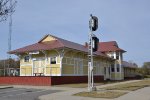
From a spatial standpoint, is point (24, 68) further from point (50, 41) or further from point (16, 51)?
point (50, 41)

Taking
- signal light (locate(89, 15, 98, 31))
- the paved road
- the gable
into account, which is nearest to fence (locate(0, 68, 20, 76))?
the gable

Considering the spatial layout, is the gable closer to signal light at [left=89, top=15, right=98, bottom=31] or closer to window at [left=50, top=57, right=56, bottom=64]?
window at [left=50, top=57, right=56, bottom=64]

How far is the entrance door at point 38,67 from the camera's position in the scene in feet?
115

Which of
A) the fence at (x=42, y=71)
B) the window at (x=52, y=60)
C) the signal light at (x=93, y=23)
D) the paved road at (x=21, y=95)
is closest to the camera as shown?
the paved road at (x=21, y=95)

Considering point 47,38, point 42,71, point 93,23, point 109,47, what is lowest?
point 42,71

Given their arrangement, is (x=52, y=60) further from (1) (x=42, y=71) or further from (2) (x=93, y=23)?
(2) (x=93, y=23)

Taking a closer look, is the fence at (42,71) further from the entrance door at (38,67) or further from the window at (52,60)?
the window at (52,60)

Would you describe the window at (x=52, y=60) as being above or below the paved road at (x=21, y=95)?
above

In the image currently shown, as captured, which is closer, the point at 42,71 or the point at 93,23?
the point at 93,23

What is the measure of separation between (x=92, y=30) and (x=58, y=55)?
12025 millimetres

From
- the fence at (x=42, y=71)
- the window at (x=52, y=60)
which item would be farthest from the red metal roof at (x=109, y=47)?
the window at (x=52, y=60)

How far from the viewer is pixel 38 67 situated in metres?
35.5

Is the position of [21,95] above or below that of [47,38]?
below

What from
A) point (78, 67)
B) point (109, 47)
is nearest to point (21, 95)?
point (78, 67)
